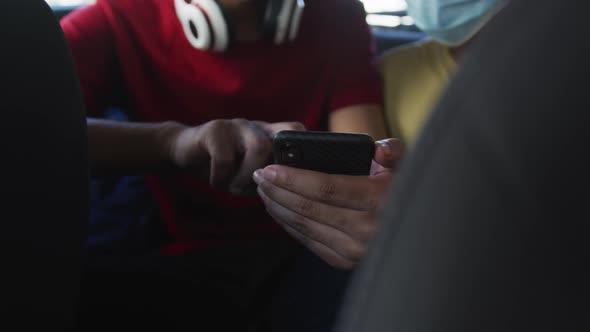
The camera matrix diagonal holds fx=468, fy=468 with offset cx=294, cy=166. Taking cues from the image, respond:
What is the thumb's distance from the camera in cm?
54

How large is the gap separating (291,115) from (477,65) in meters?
0.71

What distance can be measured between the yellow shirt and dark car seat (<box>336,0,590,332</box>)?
0.74 m

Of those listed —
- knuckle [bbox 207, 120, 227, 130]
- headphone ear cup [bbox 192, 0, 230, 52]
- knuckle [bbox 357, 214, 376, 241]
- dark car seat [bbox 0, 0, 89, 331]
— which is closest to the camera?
dark car seat [bbox 0, 0, 89, 331]

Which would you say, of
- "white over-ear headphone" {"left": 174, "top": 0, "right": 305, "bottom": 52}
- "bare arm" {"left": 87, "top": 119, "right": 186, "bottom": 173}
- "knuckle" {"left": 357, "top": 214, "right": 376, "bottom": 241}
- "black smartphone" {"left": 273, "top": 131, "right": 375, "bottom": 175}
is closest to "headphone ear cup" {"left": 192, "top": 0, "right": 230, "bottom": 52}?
"white over-ear headphone" {"left": 174, "top": 0, "right": 305, "bottom": 52}

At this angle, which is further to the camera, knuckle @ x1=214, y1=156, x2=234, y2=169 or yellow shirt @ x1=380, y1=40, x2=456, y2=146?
yellow shirt @ x1=380, y1=40, x2=456, y2=146

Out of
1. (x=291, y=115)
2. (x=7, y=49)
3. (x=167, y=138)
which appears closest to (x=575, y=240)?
(x=7, y=49)

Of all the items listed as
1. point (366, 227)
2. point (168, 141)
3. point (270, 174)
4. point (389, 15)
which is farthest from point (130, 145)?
point (389, 15)

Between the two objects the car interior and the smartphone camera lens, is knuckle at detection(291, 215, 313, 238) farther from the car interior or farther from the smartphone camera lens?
the car interior

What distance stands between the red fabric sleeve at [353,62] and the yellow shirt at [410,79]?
5cm

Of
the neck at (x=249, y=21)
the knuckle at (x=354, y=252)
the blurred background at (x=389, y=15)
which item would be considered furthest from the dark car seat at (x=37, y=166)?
the blurred background at (x=389, y=15)

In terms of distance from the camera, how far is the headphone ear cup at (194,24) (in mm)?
728

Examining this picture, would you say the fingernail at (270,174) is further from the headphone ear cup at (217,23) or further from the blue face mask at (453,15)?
the blue face mask at (453,15)

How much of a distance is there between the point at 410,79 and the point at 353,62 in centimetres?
15

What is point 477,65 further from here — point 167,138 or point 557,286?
point 167,138
